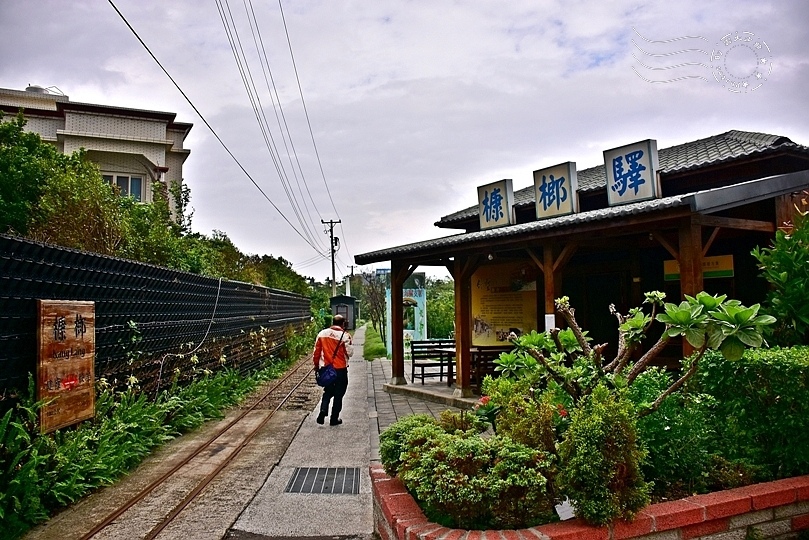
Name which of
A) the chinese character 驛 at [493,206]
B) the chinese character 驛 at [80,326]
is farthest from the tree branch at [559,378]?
the chinese character 驛 at [493,206]

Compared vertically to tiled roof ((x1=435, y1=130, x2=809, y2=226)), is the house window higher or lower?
higher

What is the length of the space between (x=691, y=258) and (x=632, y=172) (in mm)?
2981

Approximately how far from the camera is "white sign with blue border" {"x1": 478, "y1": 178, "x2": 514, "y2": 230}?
11526 millimetres

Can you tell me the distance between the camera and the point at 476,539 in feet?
9.00

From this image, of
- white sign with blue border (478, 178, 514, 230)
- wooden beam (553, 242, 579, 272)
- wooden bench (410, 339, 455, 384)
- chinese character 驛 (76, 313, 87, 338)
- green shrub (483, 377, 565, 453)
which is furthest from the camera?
wooden bench (410, 339, 455, 384)

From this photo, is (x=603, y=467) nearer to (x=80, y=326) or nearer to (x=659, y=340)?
(x=659, y=340)

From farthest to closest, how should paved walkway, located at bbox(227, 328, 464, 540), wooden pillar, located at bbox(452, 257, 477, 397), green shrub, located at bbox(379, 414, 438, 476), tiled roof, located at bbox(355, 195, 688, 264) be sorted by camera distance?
1. wooden pillar, located at bbox(452, 257, 477, 397)
2. tiled roof, located at bbox(355, 195, 688, 264)
3. paved walkway, located at bbox(227, 328, 464, 540)
4. green shrub, located at bbox(379, 414, 438, 476)

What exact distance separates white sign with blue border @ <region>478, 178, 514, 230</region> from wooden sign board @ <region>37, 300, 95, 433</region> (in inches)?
301

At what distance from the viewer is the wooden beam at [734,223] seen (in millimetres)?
6520

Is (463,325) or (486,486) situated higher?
(463,325)

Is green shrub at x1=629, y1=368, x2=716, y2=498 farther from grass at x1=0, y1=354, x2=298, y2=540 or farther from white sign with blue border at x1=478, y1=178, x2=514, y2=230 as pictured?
white sign with blue border at x1=478, y1=178, x2=514, y2=230

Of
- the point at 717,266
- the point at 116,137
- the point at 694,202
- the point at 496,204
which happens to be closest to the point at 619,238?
the point at 717,266

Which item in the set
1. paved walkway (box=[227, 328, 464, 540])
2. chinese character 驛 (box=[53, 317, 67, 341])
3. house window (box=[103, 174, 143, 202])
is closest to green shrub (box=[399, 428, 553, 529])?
paved walkway (box=[227, 328, 464, 540])

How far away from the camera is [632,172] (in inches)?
356
